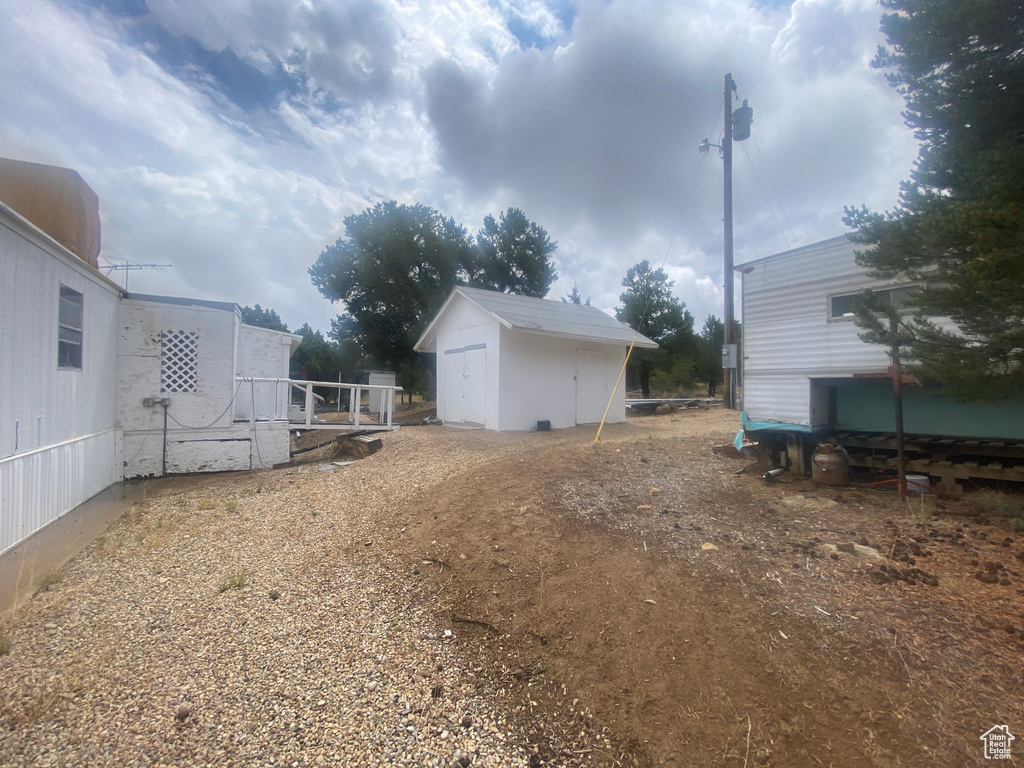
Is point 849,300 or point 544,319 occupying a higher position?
point 544,319

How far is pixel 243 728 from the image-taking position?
225 centimetres

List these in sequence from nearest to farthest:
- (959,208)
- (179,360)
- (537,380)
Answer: (959,208) < (179,360) < (537,380)

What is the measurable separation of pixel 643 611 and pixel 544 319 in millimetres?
10052

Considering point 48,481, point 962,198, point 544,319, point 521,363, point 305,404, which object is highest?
point 544,319

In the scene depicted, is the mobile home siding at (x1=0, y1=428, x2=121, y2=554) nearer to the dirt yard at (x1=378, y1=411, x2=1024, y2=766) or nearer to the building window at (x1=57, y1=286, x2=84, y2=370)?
the building window at (x1=57, y1=286, x2=84, y2=370)

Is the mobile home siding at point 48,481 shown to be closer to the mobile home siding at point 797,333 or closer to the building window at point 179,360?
the building window at point 179,360

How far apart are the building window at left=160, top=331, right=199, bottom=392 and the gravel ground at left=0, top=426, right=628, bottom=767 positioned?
448 cm

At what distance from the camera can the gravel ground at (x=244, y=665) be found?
2.16m

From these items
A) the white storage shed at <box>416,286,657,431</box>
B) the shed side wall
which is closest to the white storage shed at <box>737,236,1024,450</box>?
the white storage shed at <box>416,286,657,431</box>

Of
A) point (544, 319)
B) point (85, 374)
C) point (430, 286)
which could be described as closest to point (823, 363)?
point (544, 319)

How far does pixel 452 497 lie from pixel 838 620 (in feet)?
13.2

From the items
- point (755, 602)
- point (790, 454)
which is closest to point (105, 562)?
point (755, 602)

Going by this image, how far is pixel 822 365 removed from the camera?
661 centimetres

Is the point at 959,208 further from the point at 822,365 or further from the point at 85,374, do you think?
the point at 85,374
